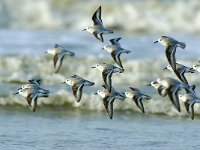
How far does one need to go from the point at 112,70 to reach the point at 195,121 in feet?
5.20

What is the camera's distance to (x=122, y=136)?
322 inches

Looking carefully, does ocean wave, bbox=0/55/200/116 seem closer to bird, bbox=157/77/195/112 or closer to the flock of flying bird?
the flock of flying bird

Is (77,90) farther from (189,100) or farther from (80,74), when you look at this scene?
(80,74)

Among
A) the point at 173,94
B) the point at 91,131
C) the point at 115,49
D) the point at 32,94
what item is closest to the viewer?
the point at 173,94

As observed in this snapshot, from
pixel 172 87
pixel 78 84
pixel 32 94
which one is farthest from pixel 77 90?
pixel 172 87

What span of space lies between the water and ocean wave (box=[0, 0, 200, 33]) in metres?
0.02

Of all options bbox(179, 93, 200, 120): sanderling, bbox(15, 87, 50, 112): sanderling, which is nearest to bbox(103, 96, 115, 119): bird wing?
bbox(15, 87, 50, 112): sanderling

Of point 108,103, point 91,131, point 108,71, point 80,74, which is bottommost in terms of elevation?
point 91,131

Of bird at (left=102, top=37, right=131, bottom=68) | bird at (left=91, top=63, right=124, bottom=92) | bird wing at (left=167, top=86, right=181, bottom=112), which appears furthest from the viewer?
bird at (left=102, top=37, right=131, bottom=68)

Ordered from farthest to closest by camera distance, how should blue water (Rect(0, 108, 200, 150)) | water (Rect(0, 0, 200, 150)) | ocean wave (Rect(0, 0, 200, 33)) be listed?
ocean wave (Rect(0, 0, 200, 33)) → water (Rect(0, 0, 200, 150)) → blue water (Rect(0, 108, 200, 150))

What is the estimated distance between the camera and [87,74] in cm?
1170

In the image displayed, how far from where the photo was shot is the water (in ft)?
26.5

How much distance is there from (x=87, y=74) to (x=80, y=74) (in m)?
0.13

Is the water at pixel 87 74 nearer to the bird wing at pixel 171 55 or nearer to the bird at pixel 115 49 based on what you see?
the bird at pixel 115 49
